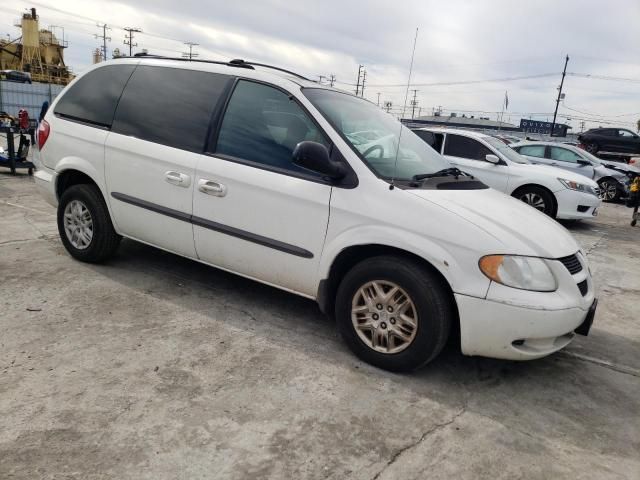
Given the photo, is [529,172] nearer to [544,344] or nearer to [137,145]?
[544,344]

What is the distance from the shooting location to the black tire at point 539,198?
28.1 feet

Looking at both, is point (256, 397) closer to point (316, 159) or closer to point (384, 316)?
point (384, 316)

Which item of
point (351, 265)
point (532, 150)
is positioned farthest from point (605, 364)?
point (532, 150)

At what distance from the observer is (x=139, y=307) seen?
3613 millimetres

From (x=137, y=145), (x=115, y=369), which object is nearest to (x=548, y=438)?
(x=115, y=369)

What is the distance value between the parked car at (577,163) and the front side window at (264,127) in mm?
9468

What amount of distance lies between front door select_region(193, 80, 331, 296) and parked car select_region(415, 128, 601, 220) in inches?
233

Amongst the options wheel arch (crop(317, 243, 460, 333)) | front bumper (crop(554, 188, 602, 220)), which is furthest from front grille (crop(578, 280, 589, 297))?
front bumper (crop(554, 188, 602, 220))

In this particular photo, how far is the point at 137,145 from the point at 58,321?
1420mm

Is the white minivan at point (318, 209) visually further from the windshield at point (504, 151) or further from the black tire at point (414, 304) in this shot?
the windshield at point (504, 151)

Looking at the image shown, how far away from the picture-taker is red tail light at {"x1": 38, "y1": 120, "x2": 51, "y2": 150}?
4359 millimetres

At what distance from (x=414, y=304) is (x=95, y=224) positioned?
2.84m

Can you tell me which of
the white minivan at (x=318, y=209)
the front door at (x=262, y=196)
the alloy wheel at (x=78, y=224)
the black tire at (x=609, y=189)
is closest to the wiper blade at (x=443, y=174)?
the white minivan at (x=318, y=209)

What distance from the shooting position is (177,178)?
3.54m
